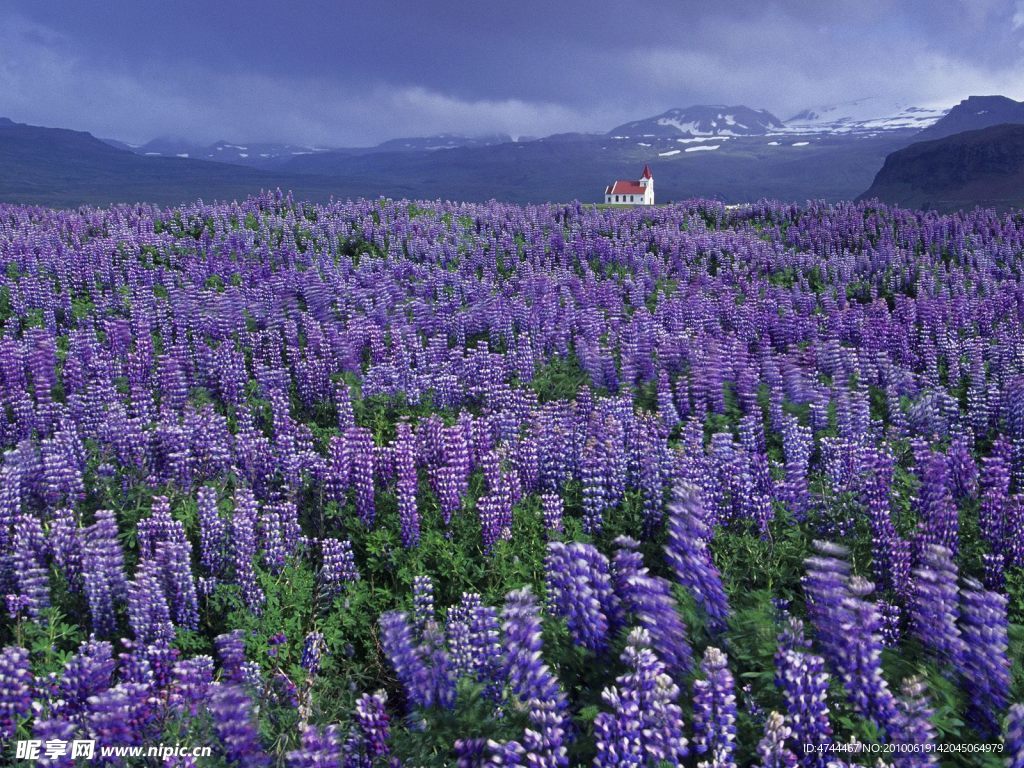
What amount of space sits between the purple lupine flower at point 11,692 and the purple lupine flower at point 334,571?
2.13m

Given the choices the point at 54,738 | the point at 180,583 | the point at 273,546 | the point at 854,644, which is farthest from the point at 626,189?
the point at 54,738

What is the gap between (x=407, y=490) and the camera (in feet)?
21.5

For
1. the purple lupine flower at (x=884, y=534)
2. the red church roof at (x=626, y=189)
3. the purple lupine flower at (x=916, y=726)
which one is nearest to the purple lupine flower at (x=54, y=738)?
the purple lupine flower at (x=916, y=726)

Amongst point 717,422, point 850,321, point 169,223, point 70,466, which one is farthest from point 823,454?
point 169,223

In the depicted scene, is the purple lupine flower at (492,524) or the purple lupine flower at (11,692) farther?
the purple lupine flower at (492,524)

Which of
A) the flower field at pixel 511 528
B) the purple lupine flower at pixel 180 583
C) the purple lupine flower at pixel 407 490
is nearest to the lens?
the flower field at pixel 511 528

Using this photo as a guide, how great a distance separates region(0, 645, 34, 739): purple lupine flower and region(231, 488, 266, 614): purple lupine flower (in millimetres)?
1614

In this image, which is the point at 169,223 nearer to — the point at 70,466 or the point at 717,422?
the point at 70,466

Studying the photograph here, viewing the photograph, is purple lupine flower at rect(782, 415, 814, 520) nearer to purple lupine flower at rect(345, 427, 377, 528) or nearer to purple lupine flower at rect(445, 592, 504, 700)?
purple lupine flower at rect(445, 592, 504, 700)

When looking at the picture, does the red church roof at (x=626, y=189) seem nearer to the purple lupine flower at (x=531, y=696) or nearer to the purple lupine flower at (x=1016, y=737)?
the purple lupine flower at (x=531, y=696)

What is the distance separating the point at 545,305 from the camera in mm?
13688

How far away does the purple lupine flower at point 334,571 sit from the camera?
5.91 m

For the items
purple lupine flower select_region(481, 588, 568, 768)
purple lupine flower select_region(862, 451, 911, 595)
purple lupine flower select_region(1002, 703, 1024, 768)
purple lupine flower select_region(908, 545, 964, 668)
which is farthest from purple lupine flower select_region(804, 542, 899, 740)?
purple lupine flower select_region(862, 451, 911, 595)

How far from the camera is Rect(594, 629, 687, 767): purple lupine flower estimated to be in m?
3.38
